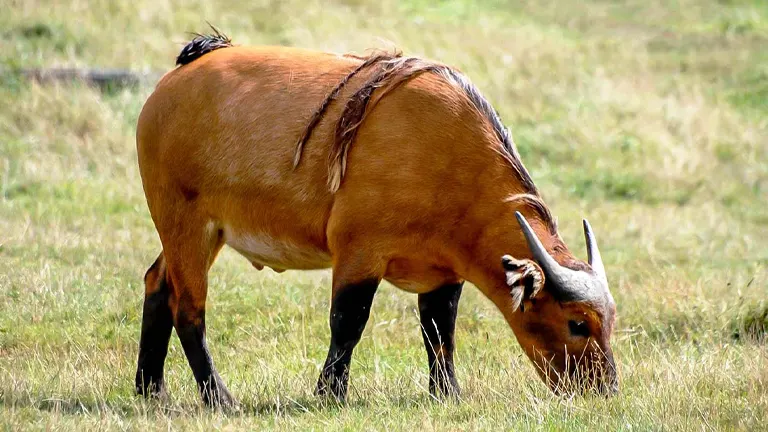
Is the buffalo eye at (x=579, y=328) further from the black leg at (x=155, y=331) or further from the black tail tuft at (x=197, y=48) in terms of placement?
the black tail tuft at (x=197, y=48)

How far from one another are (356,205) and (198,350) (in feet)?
4.58

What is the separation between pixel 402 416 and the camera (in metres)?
6.66

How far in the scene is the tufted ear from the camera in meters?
6.61

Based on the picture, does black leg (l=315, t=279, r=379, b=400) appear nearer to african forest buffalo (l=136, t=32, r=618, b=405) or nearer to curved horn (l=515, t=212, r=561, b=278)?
african forest buffalo (l=136, t=32, r=618, b=405)

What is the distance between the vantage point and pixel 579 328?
6.85 metres

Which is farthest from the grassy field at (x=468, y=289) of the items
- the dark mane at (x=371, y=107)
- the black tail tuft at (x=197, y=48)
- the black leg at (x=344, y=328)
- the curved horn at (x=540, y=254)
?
the black tail tuft at (x=197, y=48)

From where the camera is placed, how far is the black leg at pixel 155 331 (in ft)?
25.2

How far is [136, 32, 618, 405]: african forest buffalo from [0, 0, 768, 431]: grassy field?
0.42 metres

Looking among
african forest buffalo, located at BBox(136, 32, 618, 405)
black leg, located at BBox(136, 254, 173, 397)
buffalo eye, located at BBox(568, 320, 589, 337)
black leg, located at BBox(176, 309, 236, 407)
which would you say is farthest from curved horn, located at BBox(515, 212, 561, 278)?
black leg, located at BBox(136, 254, 173, 397)

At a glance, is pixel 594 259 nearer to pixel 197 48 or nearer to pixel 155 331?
pixel 155 331

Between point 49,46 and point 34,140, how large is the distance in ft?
9.67

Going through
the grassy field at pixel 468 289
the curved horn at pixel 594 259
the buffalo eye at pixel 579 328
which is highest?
the curved horn at pixel 594 259

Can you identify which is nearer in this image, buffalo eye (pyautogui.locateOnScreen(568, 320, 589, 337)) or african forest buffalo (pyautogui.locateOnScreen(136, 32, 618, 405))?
buffalo eye (pyautogui.locateOnScreen(568, 320, 589, 337))

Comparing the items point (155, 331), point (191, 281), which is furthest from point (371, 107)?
point (155, 331)
